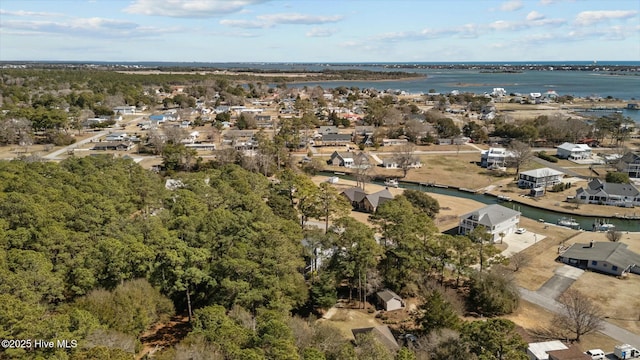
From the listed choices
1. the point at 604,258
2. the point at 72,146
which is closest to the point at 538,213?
the point at 604,258

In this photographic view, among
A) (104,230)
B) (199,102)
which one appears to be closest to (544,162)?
(104,230)

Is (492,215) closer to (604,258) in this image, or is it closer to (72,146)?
(604,258)

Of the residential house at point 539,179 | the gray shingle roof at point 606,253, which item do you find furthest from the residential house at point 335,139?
the gray shingle roof at point 606,253

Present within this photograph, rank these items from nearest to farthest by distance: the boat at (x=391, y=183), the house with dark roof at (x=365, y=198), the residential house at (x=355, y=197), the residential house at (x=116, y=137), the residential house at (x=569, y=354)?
the residential house at (x=569, y=354) → the house with dark roof at (x=365, y=198) → the residential house at (x=355, y=197) → the boat at (x=391, y=183) → the residential house at (x=116, y=137)

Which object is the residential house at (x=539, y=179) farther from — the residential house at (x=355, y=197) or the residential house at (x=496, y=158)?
the residential house at (x=355, y=197)

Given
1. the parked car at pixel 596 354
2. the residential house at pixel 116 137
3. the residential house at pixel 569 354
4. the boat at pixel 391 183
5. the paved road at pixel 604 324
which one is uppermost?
the residential house at pixel 116 137

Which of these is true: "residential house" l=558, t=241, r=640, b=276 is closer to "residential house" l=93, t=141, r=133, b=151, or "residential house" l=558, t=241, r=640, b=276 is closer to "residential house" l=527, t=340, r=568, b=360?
"residential house" l=527, t=340, r=568, b=360

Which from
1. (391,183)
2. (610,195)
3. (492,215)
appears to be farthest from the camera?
(391,183)

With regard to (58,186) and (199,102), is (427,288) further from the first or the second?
(199,102)
